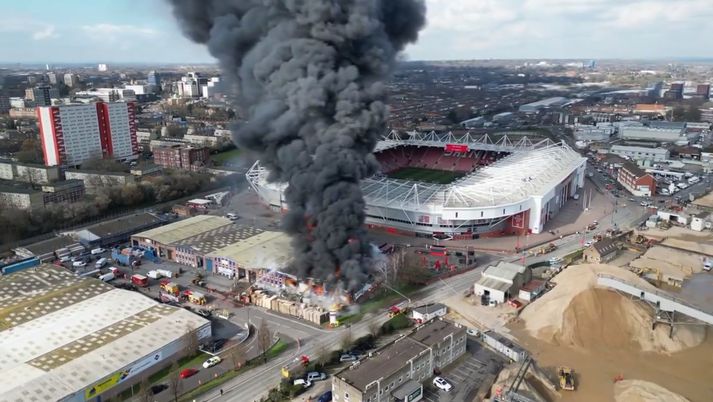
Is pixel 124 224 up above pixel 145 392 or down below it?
above

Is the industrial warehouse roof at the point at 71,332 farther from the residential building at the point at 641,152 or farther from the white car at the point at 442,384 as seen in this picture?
the residential building at the point at 641,152

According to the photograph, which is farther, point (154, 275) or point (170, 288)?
point (154, 275)

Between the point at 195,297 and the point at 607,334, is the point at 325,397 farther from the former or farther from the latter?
the point at 607,334

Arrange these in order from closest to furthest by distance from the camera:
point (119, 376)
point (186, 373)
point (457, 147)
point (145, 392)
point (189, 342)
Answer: point (145, 392) → point (119, 376) → point (186, 373) → point (189, 342) → point (457, 147)

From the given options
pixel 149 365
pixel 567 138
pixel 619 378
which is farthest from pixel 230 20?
pixel 567 138

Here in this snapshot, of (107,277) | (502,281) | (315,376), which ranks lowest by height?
(315,376)

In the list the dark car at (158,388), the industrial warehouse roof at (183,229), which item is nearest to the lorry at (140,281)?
the industrial warehouse roof at (183,229)

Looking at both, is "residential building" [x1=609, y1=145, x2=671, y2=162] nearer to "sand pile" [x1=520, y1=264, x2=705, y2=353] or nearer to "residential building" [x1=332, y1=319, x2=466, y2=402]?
"sand pile" [x1=520, y1=264, x2=705, y2=353]

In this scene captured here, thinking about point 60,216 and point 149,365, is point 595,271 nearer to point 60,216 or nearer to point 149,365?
point 149,365

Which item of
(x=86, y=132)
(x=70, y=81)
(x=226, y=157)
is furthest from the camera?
(x=70, y=81)

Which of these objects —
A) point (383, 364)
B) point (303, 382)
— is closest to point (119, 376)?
point (303, 382)
